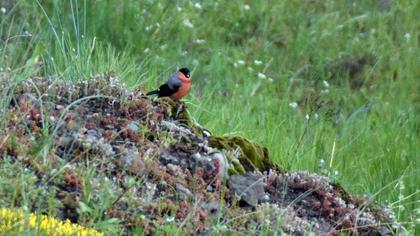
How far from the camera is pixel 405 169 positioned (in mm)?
7230

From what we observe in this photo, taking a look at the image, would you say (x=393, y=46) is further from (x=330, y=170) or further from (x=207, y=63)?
(x=330, y=170)

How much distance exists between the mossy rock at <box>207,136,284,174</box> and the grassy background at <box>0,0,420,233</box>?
2.13 ft

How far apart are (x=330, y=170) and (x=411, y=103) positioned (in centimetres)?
295

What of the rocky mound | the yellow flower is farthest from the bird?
the yellow flower

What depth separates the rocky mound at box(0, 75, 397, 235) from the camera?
500 centimetres

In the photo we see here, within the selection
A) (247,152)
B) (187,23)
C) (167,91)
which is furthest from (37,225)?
(187,23)

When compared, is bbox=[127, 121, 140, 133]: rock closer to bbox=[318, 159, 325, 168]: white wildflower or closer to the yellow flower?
the yellow flower

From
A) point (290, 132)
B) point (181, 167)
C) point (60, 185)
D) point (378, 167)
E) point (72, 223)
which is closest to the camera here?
point (72, 223)

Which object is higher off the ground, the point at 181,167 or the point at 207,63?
the point at 181,167

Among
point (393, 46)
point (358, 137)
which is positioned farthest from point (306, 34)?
point (358, 137)

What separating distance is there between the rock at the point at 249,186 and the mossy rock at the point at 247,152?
21 cm

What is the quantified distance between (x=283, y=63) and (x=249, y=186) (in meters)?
4.90

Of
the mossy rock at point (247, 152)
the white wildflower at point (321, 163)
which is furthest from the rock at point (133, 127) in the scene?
the white wildflower at point (321, 163)

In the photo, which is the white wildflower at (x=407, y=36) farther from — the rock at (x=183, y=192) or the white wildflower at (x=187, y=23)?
the rock at (x=183, y=192)
